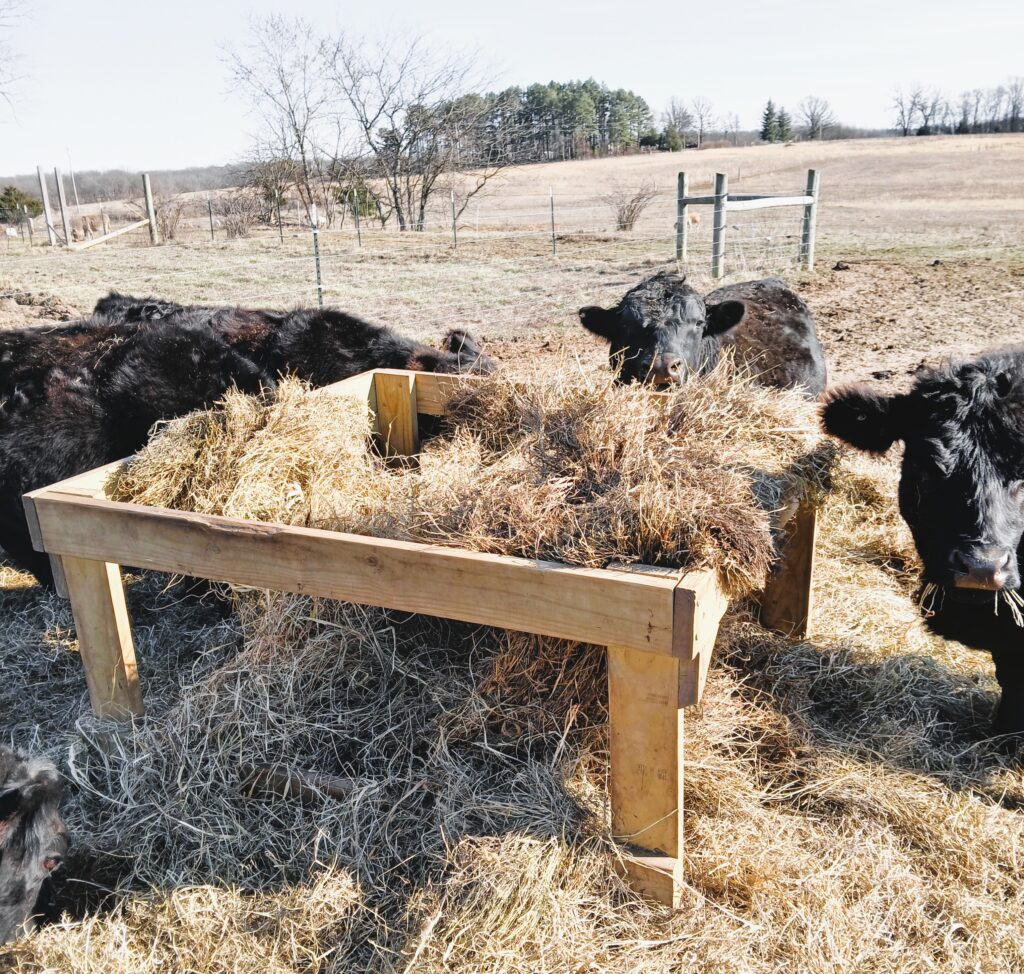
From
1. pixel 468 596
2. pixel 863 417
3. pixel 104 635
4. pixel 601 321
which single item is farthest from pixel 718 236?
pixel 468 596

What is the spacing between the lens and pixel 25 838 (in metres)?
2.64

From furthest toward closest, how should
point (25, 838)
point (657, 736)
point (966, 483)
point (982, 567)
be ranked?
point (966, 483), point (982, 567), point (25, 838), point (657, 736)

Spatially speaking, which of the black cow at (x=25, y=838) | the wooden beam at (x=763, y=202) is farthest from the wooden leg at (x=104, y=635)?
the wooden beam at (x=763, y=202)

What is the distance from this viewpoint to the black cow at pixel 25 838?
258 centimetres

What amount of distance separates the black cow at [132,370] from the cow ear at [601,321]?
3.86ft

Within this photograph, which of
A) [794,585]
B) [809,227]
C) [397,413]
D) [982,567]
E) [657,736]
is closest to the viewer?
[657,736]

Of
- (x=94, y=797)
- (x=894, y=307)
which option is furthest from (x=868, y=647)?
(x=894, y=307)

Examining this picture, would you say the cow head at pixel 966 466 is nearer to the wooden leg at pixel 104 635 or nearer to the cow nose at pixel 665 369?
the cow nose at pixel 665 369

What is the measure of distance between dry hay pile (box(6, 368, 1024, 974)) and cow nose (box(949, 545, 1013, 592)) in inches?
30.7

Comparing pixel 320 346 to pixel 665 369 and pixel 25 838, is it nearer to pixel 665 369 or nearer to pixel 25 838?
pixel 665 369

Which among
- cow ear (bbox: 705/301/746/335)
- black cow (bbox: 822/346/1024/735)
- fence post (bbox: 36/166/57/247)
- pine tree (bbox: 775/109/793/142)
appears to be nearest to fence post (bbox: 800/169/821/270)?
cow ear (bbox: 705/301/746/335)

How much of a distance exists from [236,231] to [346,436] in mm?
28819

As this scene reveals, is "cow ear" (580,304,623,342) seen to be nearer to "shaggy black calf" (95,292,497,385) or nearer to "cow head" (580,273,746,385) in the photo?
"cow head" (580,273,746,385)

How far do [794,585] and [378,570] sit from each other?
2.27 meters
